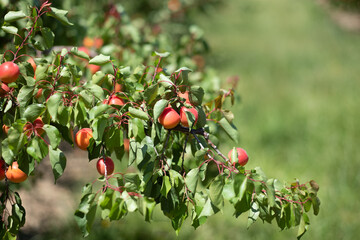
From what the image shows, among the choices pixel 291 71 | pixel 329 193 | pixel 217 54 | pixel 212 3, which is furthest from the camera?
pixel 217 54

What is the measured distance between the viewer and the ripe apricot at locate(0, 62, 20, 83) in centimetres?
80

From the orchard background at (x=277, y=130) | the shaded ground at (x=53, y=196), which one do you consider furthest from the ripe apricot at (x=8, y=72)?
the shaded ground at (x=53, y=196)

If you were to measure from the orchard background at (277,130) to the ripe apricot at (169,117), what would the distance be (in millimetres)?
850

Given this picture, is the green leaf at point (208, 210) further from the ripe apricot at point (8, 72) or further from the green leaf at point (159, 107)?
the ripe apricot at point (8, 72)

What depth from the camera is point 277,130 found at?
11.1ft

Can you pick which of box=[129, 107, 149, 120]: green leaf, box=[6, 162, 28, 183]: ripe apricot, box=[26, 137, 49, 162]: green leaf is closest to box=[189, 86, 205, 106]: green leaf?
box=[129, 107, 149, 120]: green leaf

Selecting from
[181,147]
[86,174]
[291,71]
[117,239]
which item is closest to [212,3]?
[291,71]

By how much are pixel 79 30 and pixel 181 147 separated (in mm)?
1018

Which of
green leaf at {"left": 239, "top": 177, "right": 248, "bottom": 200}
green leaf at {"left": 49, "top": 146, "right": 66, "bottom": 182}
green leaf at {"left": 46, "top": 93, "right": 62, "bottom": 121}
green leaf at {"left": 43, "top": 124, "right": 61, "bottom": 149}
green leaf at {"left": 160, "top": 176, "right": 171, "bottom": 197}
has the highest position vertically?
green leaf at {"left": 46, "top": 93, "right": 62, "bottom": 121}

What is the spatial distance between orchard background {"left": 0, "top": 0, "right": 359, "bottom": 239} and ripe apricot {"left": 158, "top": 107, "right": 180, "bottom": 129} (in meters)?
0.85

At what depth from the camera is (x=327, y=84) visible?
14.8ft

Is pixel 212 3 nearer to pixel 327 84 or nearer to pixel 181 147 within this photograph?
pixel 327 84

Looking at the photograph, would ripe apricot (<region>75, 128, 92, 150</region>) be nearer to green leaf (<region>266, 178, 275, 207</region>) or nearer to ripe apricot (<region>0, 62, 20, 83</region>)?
ripe apricot (<region>0, 62, 20, 83</region>)

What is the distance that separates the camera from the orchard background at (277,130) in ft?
6.95
